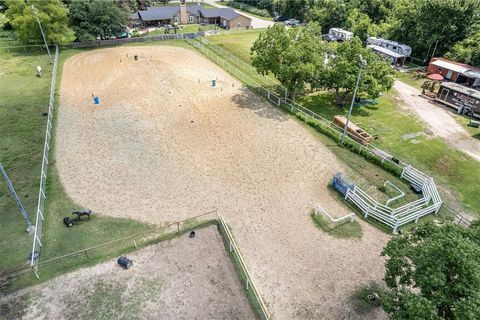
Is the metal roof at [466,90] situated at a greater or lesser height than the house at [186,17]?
lesser

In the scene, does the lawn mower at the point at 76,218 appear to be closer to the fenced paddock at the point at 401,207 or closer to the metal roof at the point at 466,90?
the fenced paddock at the point at 401,207

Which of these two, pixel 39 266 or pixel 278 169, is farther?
pixel 278 169

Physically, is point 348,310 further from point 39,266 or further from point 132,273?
point 39,266

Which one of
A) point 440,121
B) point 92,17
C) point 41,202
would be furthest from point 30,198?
point 92,17

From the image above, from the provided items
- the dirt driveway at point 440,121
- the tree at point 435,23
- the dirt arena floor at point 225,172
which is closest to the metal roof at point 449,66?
the tree at point 435,23

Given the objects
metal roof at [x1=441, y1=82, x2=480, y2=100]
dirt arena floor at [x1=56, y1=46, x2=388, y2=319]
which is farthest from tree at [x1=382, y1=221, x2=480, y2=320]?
metal roof at [x1=441, y1=82, x2=480, y2=100]

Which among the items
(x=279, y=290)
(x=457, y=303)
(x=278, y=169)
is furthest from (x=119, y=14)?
(x=457, y=303)

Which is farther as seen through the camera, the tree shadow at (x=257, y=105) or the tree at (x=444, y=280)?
the tree shadow at (x=257, y=105)
